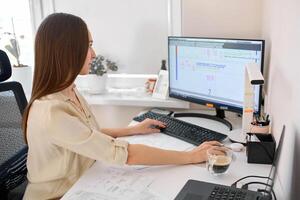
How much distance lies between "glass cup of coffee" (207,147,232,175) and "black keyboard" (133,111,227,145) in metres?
0.23

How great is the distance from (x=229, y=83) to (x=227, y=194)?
0.84 metres

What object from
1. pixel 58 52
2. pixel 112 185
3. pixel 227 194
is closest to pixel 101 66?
pixel 58 52

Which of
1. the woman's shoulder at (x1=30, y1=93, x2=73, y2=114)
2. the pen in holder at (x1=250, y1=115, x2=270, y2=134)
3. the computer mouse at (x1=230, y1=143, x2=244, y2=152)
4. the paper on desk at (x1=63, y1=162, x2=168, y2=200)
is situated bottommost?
the paper on desk at (x1=63, y1=162, x2=168, y2=200)

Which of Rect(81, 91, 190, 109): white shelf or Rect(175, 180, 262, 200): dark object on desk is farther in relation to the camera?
Rect(81, 91, 190, 109): white shelf

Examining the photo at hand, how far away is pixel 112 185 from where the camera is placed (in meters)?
1.33

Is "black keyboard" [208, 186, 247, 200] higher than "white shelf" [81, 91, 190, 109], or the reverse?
"white shelf" [81, 91, 190, 109]

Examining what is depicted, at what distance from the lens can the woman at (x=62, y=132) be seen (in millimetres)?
1367

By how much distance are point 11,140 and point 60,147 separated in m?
0.38

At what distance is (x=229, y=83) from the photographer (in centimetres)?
189

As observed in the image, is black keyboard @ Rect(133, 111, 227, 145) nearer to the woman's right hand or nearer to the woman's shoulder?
the woman's right hand

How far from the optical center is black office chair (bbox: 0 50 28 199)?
5.30ft

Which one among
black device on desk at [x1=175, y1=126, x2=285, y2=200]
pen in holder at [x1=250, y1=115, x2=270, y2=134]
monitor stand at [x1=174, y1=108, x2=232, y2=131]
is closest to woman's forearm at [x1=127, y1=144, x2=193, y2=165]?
black device on desk at [x1=175, y1=126, x2=285, y2=200]

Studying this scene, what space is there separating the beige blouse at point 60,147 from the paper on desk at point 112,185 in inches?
2.3

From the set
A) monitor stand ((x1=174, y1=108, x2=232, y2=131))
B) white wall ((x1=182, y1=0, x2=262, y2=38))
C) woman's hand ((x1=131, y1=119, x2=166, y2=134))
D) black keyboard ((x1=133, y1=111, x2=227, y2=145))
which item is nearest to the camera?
black keyboard ((x1=133, y1=111, x2=227, y2=145))
